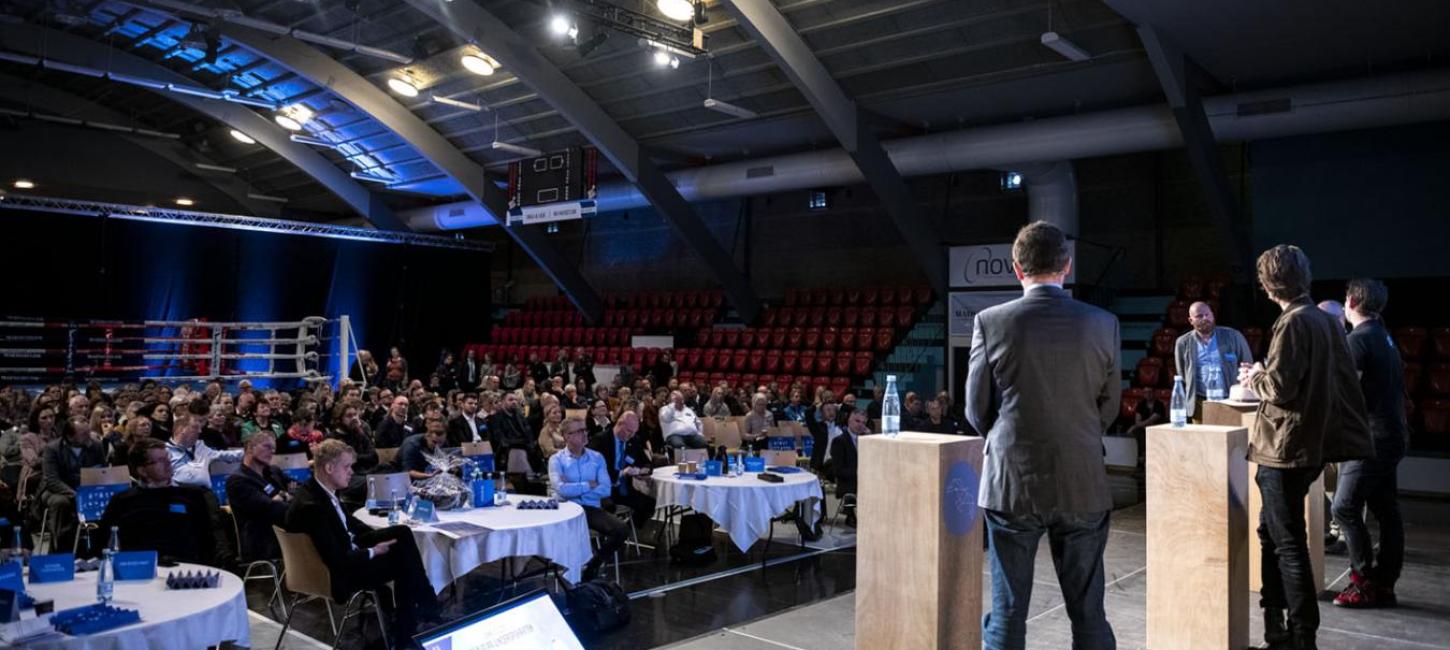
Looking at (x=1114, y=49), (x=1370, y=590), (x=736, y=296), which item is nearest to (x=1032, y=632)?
(x=1370, y=590)

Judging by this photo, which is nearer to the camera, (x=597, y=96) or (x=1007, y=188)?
(x=597, y=96)

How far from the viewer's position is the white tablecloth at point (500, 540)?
5.10 meters

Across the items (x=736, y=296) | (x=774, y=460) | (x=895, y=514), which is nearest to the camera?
(x=895, y=514)

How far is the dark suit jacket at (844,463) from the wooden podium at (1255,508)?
386 cm

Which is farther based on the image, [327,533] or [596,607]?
[596,607]

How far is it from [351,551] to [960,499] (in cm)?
310

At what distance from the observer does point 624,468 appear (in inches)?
309

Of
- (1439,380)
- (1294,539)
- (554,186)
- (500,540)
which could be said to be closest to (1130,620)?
(1294,539)

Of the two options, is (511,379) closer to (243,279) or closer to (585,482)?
(243,279)

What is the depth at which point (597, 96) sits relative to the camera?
15.3 meters

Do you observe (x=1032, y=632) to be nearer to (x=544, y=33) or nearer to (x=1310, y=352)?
(x=1310, y=352)

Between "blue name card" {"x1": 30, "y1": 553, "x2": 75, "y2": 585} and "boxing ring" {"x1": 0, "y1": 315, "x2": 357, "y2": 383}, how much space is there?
1324cm

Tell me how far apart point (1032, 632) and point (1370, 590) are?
1.76m

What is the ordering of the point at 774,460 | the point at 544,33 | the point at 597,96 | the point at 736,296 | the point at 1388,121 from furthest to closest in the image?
the point at 736,296 → the point at 597,96 → the point at 544,33 → the point at 1388,121 → the point at 774,460
